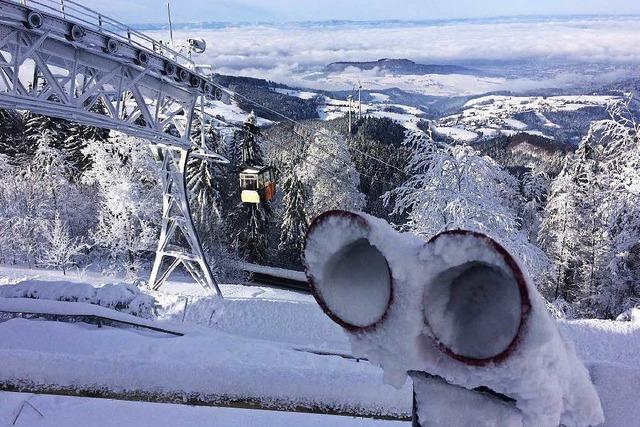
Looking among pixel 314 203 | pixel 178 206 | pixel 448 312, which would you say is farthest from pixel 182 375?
pixel 314 203

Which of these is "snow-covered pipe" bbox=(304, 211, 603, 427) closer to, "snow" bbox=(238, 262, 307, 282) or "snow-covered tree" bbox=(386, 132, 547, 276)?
"snow-covered tree" bbox=(386, 132, 547, 276)

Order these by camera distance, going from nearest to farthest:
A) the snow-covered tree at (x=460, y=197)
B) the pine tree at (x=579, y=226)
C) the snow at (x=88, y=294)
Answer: the snow at (x=88, y=294) → the snow-covered tree at (x=460, y=197) → the pine tree at (x=579, y=226)

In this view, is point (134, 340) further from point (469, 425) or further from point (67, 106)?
point (67, 106)

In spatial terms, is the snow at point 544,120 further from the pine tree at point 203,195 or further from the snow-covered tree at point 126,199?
the snow-covered tree at point 126,199

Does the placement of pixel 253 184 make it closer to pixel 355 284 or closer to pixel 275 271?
pixel 355 284

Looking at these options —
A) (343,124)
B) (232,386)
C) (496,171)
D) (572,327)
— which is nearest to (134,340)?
(232,386)

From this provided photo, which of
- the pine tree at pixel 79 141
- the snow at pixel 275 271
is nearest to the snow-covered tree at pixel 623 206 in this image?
the snow at pixel 275 271

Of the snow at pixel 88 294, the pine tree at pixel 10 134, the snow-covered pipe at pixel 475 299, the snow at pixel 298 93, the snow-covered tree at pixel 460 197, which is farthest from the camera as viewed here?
the snow at pixel 298 93
